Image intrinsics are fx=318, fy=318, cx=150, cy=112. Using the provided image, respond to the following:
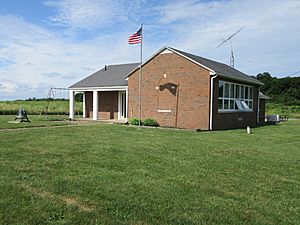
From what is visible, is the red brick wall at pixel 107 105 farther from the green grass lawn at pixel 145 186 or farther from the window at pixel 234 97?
the green grass lawn at pixel 145 186

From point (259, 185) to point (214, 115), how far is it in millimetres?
13566

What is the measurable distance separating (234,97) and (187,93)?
15.3 ft

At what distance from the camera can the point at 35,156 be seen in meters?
8.93

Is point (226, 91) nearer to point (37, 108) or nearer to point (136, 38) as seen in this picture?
point (136, 38)

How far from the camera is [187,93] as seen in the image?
67.1ft

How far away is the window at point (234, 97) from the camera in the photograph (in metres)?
21.2

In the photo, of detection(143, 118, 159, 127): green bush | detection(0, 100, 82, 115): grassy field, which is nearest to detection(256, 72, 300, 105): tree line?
detection(0, 100, 82, 115): grassy field

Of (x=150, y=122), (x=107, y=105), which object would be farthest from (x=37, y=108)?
(x=150, y=122)

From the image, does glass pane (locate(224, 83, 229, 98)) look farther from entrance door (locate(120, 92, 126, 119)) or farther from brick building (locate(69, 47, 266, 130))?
entrance door (locate(120, 92, 126, 119))

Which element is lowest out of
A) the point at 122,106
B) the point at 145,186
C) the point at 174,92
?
the point at 145,186

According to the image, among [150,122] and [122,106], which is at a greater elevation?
[122,106]

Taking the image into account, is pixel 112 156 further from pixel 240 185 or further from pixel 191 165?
pixel 240 185

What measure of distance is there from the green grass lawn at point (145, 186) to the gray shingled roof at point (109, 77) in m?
16.1

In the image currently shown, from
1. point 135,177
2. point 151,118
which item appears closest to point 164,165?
point 135,177
